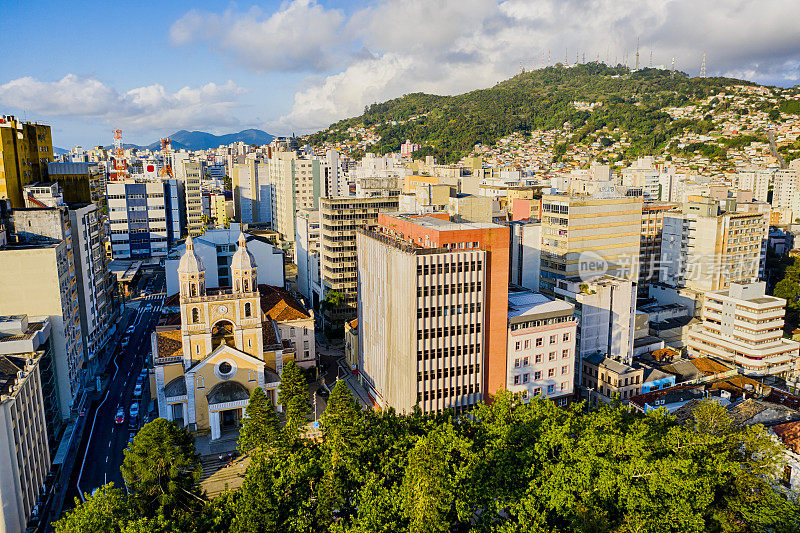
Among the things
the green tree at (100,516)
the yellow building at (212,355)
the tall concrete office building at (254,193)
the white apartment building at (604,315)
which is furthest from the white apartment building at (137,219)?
the green tree at (100,516)

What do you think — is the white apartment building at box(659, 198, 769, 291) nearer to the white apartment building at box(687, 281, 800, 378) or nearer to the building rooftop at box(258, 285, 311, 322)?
the white apartment building at box(687, 281, 800, 378)

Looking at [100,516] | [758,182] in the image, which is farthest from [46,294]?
[758,182]

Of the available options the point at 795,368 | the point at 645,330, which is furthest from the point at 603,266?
the point at 795,368

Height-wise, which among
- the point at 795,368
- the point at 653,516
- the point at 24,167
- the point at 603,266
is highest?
the point at 24,167

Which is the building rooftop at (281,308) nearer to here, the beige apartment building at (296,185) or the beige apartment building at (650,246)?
the beige apartment building at (650,246)

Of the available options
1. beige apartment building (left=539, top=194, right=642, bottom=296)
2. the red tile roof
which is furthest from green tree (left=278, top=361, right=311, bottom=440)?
the red tile roof

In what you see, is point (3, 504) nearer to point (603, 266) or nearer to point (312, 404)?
point (312, 404)
